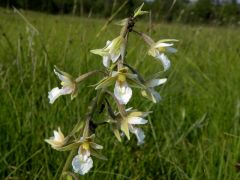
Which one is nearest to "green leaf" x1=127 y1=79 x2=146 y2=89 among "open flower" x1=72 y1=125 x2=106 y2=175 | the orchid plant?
the orchid plant

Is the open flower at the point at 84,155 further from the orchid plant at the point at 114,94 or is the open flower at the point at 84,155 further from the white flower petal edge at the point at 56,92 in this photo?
the white flower petal edge at the point at 56,92

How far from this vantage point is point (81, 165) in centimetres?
125

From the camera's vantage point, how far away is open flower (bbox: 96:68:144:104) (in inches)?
48.8

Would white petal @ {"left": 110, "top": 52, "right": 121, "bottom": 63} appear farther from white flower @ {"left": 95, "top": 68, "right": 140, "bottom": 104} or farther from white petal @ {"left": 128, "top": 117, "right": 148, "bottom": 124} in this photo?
white petal @ {"left": 128, "top": 117, "right": 148, "bottom": 124}

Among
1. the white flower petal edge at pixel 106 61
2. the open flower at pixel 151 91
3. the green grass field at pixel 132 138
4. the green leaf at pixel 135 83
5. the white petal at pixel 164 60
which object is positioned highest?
the white petal at pixel 164 60

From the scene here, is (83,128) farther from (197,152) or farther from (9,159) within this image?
(197,152)

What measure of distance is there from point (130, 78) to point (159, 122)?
1.63 m

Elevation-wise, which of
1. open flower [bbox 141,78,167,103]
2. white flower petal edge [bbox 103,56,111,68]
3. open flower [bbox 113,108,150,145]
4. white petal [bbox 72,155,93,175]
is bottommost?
white petal [bbox 72,155,93,175]

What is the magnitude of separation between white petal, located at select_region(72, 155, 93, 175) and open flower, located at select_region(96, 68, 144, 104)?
0.19m

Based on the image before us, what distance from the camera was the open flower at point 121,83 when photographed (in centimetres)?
124

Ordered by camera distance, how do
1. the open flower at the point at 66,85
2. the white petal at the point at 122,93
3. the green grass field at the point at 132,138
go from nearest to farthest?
the white petal at the point at 122,93, the open flower at the point at 66,85, the green grass field at the point at 132,138

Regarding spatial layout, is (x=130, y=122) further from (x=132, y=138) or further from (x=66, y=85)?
(x=132, y=138)

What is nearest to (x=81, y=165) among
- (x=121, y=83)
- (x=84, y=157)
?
(x=84, y=157)

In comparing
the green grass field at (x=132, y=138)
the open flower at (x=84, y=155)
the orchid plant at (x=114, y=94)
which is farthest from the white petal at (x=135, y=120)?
the green grass field at (x=132, y=138)
